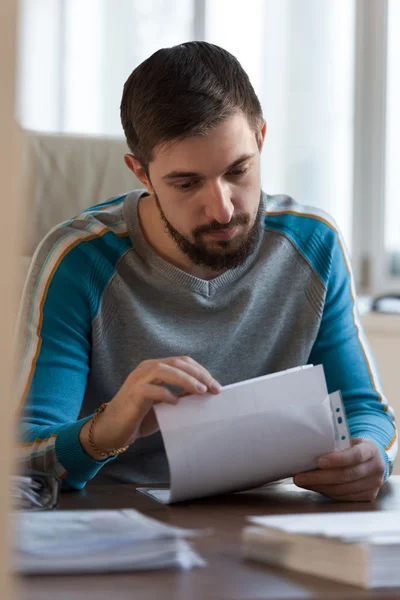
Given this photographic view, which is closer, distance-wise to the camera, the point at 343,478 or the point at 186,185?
the point at 343,478

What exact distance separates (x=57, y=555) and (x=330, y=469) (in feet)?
1.59

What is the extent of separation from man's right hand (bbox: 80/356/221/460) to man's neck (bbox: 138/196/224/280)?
15.6 inches

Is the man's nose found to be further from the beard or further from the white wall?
the white wall

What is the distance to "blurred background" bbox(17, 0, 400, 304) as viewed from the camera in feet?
9.07

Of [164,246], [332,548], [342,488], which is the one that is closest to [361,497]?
[342,488]

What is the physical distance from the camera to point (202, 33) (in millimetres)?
2855

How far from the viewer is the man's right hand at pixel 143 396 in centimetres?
94

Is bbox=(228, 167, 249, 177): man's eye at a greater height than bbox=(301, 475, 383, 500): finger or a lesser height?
greater

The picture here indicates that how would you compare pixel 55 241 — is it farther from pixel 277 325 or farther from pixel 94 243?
pixel 277 325

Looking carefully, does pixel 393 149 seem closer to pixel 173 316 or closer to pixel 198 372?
pixel 173 316

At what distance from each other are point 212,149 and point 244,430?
48cm

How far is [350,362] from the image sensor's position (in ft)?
4.53

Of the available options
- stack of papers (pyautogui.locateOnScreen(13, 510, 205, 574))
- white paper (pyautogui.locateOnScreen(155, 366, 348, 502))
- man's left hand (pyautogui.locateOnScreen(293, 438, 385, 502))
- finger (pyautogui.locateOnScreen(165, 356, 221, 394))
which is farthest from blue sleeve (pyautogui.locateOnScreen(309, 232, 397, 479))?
stack of papers (pyautogui.locateOnScreen(13, 510, 205, 574))

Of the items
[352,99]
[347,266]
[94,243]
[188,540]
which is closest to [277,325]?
[347,266]
